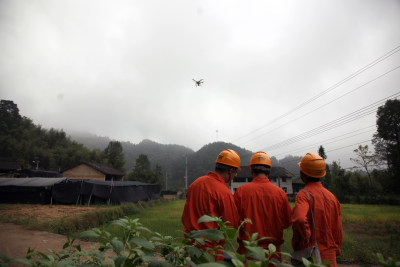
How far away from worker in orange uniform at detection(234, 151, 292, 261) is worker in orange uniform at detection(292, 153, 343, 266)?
22cm

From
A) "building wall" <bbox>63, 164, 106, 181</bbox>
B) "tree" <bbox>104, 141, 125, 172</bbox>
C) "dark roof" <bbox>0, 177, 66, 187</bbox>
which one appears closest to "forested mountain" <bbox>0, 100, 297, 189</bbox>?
"tree" <bbox>104, 141, 125, 172</bbox>

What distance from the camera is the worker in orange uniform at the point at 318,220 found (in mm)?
2252

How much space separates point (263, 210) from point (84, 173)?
141ft

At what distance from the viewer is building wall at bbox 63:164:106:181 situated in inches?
1539

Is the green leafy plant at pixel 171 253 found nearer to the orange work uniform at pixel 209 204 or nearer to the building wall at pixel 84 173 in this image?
the orange work uniform at pixel 209 204

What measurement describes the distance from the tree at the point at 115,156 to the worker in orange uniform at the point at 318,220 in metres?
65.0

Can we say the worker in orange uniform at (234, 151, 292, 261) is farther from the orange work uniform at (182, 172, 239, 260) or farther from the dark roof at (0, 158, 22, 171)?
the dark roof at (0, 158, 22, 171)

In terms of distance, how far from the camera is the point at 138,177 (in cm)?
5269

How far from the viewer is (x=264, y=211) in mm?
2576

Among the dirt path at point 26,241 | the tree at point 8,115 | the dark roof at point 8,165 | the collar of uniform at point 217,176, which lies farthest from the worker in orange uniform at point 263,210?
the tree at point 8,115

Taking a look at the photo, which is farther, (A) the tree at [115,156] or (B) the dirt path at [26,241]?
(A) the tree at [115,156]

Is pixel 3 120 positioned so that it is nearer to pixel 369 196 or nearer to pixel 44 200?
pixel 44 200

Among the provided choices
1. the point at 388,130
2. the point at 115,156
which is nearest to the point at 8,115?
the point at 115,156

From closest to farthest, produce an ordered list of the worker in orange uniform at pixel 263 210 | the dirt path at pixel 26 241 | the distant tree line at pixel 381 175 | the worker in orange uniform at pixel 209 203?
the worker in orange uniform at pixel 209 203, the worker in orange uniform at pixel 263 210, the dirt path at pixel 26 241, the distant tree line at pixel 381 175
